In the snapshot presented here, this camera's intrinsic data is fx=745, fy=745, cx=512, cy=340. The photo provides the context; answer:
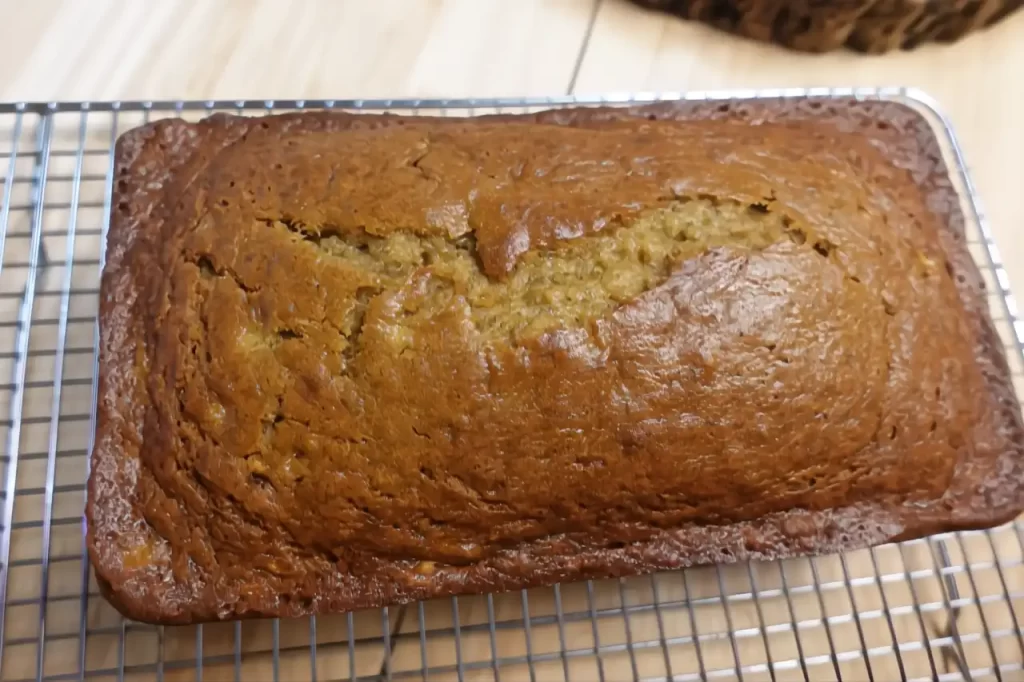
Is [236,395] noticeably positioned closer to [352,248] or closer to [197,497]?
[197,497]

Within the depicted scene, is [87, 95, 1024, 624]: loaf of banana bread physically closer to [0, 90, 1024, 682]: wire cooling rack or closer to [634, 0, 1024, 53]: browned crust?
[0, 90, 1024, 682]: wire cooling rack

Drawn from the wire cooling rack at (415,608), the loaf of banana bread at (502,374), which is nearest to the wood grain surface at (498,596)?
the wire cooling rack at (415,608)

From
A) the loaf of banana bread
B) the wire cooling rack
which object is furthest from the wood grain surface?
the loaf of banana bread

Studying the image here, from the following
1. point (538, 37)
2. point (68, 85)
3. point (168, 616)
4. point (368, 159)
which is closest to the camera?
point (168, 616)

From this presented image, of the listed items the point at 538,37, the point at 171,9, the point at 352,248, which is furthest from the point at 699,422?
the point at 171,9

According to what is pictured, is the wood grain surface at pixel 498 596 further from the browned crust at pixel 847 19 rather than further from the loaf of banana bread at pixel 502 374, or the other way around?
the loaf of banana bread at pixel 502 374
